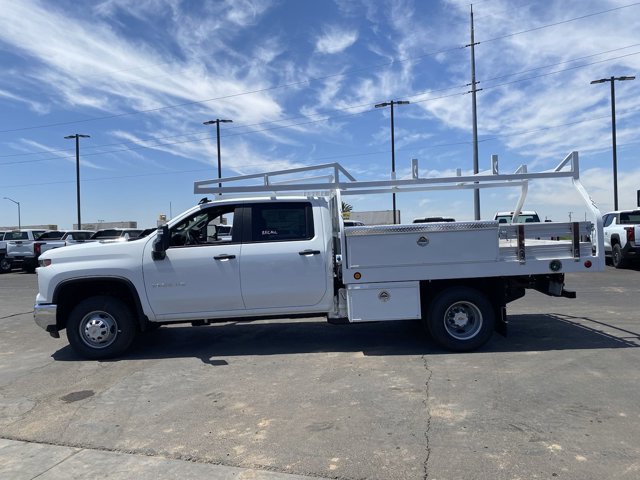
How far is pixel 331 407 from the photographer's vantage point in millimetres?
4785

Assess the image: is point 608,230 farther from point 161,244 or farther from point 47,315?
point 47,315

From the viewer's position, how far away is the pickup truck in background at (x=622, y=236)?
16.1 metres

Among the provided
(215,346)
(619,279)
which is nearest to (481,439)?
(215,346)

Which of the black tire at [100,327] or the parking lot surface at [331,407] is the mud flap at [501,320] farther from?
the black tire at [100,327]

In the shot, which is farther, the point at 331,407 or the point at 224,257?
the point at 224,257

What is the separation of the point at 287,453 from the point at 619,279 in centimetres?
1299

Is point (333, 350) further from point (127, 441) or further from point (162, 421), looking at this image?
point (127, 441)

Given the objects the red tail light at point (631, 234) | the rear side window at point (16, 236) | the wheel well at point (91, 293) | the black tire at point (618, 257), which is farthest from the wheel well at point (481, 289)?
the rear side window at point (16, 236)

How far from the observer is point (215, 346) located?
734 cm

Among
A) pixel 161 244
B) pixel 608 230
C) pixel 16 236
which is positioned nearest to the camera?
pixel 161 244

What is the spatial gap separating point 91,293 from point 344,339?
3.47m

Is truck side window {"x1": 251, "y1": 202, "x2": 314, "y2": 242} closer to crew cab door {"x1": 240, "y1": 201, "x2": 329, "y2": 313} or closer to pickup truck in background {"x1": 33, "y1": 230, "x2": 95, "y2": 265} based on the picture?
crew cab door {"x1": 240, "y1": 201, "x2": 329, "y2": 313}

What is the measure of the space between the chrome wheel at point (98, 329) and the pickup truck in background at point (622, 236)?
46.8 feet

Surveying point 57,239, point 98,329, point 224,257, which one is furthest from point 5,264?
point 224,257
